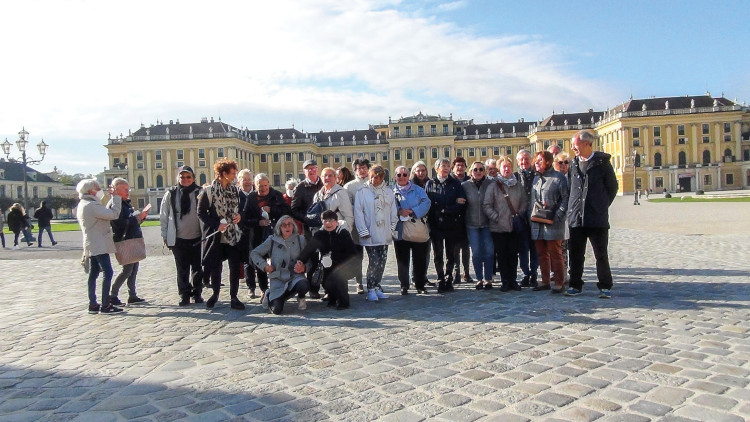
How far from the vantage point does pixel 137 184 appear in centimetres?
8731

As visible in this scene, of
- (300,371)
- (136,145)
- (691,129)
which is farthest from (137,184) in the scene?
(300,371)

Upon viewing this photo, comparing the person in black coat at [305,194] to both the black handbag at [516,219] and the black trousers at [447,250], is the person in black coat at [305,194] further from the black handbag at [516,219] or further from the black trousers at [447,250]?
the black handbag at [516,219]

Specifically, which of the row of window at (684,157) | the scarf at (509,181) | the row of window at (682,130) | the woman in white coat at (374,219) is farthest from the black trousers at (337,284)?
the row of window at (684,157)

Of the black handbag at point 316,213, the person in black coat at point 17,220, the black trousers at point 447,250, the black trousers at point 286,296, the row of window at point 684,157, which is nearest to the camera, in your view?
the black trousers at point 286,296

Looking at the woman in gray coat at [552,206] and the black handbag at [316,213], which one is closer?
the woman in gray coat at [552,206]

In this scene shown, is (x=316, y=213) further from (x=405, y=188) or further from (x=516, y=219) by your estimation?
(x=516, y=219)

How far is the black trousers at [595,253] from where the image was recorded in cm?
703

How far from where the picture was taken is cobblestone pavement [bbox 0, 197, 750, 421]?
3744 millimetres

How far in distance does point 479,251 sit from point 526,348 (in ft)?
11.2

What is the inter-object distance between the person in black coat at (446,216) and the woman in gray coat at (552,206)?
1082 mm

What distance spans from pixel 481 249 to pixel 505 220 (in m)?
0.59

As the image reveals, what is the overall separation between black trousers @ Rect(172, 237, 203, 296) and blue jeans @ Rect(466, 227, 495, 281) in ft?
12.9

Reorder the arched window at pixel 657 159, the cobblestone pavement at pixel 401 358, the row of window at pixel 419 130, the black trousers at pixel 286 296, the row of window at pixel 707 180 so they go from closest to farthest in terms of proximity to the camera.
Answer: the cobblestone pavement at pixel 401 358, the black trousers at pixel 286 296, the row of window at pixel 707 180, the arched window at pixel 657 159, the row of window at pixel 419 130

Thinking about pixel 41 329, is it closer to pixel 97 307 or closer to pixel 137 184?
pixel 97 307
